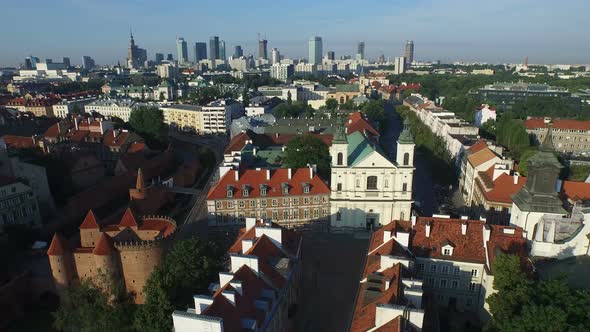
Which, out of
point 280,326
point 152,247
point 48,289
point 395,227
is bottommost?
point 48,289

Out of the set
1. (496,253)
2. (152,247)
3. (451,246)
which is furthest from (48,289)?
(496,253)

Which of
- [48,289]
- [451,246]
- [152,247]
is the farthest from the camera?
[48,289]

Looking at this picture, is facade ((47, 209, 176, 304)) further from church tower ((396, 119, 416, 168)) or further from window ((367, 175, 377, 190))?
church tower ((396, 119, 416, 168))

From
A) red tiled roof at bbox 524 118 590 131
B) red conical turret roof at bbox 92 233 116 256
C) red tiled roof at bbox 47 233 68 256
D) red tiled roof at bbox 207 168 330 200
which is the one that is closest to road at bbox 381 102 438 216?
red tiled roof at bbox 207 168 330 200

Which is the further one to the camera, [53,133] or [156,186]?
[53,133]

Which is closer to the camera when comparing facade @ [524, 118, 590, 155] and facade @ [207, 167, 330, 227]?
facade @ [207, 167, 330, 227]

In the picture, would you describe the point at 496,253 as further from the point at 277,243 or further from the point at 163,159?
the point at 163,159

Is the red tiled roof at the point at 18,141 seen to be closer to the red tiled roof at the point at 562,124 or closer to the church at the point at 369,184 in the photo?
the church at the point at 369,184

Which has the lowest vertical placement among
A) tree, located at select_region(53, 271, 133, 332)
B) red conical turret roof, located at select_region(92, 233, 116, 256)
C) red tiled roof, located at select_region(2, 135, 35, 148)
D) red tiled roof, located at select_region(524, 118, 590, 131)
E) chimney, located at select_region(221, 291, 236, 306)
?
tree, located at select_region(53, 271, 133, 332)
